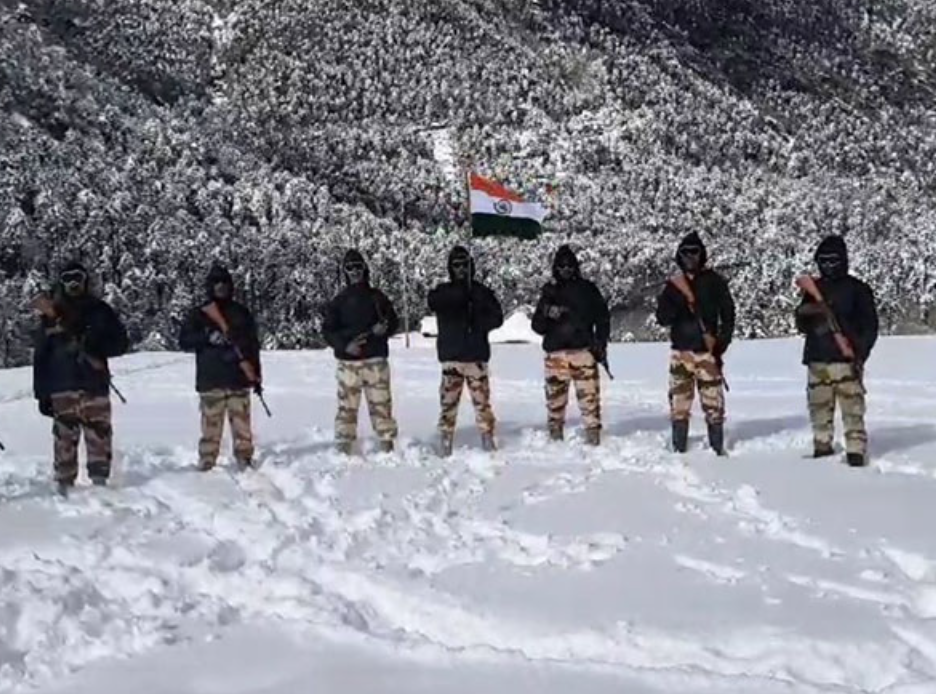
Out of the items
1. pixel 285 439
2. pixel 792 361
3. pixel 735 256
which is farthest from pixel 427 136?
pixel 285 439

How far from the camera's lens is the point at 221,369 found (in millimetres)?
9516

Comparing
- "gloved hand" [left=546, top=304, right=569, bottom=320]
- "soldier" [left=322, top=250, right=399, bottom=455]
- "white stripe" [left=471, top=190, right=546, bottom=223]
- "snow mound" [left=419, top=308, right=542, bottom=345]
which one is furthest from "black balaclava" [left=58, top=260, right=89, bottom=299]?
"snow mound" [left=419, top=308, right=542, bottom=345]

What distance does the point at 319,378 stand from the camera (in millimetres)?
19922

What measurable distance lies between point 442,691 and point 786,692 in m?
1.20

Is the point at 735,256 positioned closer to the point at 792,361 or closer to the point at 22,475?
the point at 792,361

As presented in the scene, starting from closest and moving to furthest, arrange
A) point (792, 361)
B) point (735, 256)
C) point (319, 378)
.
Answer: point (319, 378) < point (792, 361) < point (735, 256)

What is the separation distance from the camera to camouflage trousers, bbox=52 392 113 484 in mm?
8570

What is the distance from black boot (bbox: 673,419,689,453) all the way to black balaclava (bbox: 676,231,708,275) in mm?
1154

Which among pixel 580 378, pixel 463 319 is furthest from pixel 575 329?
pixel 463 319

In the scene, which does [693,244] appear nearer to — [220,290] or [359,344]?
[359,344]

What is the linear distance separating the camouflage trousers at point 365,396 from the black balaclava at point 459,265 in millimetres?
873

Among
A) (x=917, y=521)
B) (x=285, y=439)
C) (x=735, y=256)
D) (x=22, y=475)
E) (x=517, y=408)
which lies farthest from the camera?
(x=735, y=256)

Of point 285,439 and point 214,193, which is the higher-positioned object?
point 214,193

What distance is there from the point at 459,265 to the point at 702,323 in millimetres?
1899
